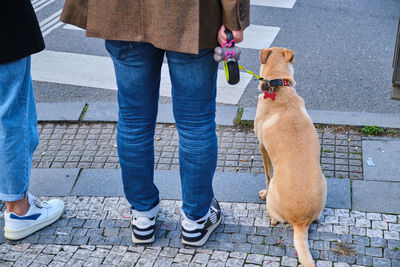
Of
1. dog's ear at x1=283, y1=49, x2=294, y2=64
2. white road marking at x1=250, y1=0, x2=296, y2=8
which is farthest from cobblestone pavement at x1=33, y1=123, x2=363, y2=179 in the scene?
white road marking at x1=250, y1=0, x2=296, y2=8

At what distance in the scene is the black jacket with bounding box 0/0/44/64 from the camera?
2.83 metres

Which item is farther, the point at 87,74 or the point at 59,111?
the point at 87,74

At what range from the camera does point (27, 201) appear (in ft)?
11.2

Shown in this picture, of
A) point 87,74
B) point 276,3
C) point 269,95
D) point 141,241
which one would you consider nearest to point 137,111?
point 141,241

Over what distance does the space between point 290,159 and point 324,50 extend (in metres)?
3.27

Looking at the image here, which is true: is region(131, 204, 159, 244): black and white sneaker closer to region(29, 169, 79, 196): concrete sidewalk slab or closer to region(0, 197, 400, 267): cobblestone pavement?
region(0, 197, 400, 267): cobblestone pavement

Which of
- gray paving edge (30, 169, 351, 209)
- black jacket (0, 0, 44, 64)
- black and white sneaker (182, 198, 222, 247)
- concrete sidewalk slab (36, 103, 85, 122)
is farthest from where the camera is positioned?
concrete sidewalk slab (36, 103, 85, 122)

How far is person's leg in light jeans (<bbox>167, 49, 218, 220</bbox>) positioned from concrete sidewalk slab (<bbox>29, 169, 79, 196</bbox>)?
1125mm

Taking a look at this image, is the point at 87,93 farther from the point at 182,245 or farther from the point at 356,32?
the point at 356,32

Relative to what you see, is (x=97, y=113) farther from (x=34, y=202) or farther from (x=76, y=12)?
(x=76, y=12)

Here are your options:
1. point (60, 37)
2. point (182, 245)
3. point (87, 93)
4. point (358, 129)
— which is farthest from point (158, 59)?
point (60, 37)

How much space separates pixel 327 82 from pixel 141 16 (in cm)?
321

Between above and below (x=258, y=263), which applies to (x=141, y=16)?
above

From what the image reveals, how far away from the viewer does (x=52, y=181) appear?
3961mm
